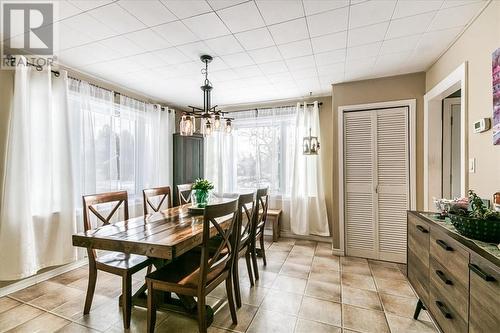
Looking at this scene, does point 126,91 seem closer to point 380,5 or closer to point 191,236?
point 191,236

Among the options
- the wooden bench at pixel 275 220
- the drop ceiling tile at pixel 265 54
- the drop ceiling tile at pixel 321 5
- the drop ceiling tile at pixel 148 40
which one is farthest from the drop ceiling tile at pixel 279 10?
the wooden bench at pixel 275 220

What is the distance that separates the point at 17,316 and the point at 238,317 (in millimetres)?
1907

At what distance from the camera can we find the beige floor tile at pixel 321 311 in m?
1.99

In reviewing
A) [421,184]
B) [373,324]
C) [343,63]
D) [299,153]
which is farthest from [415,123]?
[373,324]

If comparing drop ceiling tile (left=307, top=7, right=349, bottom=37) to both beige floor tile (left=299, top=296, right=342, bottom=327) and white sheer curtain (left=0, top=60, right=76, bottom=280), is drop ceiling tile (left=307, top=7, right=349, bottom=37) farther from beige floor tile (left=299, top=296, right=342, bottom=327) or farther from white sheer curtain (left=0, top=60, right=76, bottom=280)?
white sheer curtain (left=0, top=60, right=76, bottom=280)

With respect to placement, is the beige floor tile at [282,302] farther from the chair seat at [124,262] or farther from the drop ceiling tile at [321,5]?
the drop ceiling tile at [321,5]

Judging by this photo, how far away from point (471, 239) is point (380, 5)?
5.49 ft

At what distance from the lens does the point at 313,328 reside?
74.4 inches

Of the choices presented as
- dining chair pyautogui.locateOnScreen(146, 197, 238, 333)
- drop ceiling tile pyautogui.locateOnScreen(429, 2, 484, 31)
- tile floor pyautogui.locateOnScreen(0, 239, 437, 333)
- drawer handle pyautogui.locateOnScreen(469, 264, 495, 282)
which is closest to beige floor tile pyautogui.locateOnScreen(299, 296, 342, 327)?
tile floor pyautogui.locateOnScreen(0, 239, 437, 333)

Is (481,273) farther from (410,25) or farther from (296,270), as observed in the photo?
(296,270)

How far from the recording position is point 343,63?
2.78 metres

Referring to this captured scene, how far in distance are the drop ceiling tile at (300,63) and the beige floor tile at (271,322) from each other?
2579mm

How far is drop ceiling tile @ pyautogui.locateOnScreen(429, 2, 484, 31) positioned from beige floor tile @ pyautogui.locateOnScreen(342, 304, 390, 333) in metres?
2.51

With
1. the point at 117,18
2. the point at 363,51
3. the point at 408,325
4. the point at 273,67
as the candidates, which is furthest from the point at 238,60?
the point at 408,325
